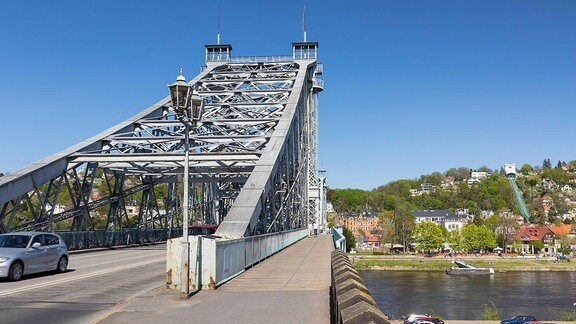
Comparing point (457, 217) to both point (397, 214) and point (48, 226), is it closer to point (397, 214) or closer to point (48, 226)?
point (397, 214)

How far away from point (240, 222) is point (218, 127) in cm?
1816

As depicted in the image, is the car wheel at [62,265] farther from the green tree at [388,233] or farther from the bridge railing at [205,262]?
the green tree at [388,233]

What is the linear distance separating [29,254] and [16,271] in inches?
26.9

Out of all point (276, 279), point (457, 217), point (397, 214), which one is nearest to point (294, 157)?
point (276, 279)

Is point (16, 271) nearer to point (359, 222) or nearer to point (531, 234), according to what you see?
point (531, 234)

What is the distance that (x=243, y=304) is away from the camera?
982 cm

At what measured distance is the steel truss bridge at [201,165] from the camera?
2194cm

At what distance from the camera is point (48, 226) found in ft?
80.8

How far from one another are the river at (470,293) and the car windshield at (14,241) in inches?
1450

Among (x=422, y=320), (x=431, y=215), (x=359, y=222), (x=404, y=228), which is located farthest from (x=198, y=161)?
(x=359, y=222)

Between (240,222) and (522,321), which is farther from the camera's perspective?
(522,321)

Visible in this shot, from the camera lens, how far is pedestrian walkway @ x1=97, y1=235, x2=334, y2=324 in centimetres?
864

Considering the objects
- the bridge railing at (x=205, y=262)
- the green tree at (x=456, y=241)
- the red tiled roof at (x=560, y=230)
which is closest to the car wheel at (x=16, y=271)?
the bridge railing at (x=205, y=262)

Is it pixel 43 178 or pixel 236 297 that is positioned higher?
pixel 43 178
